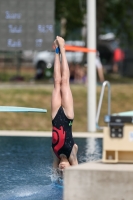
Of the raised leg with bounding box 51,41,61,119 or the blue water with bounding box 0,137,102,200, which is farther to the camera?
the raised leg with bounding box 51,41,61,119

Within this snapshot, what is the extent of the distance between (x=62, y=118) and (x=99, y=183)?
94.3 inches

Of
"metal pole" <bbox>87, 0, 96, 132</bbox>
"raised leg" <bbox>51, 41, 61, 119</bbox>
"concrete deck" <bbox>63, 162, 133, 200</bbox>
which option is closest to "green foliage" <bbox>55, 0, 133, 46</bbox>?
"metal pole" <bbox>87, 0, 96, 132</bbox>

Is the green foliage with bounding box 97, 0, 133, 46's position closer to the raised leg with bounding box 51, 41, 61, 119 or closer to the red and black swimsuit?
the raised leg with bounding box 51, 41, 61, 119

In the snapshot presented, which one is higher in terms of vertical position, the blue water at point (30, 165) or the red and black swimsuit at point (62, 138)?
the red and black swimsuit at point (62, 138)

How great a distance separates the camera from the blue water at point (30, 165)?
27.6 ft

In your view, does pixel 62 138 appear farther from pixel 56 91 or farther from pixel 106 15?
pixel 106 15

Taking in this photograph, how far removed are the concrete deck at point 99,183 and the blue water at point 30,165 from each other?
106 cm

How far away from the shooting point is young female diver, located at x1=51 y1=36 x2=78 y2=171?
9.18 metres

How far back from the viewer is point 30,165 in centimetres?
1067

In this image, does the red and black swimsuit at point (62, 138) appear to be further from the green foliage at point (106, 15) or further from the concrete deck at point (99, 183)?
the green foliage at point (106, 15)

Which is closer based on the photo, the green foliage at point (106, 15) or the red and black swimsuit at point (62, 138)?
the red and black swimsuit at point (62, 138)

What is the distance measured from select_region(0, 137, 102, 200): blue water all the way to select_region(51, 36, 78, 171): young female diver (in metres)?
0.35

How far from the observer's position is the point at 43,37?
58.4 ft

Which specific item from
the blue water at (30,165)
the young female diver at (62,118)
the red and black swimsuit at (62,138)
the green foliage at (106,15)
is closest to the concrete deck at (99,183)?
the blue water at (30,165)
